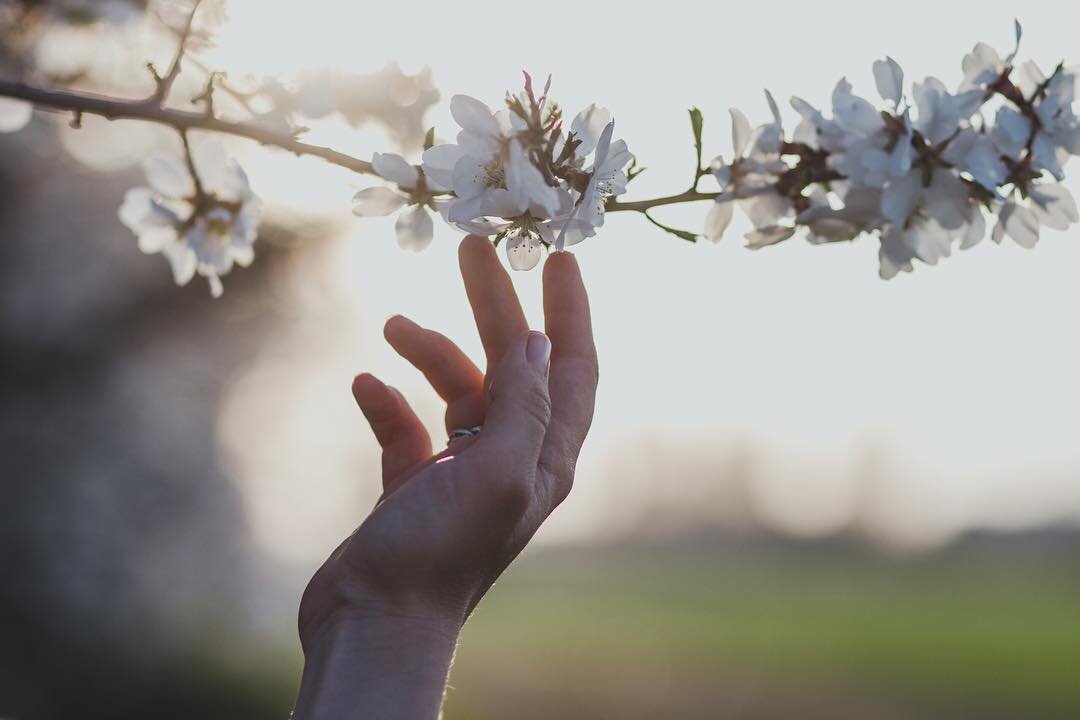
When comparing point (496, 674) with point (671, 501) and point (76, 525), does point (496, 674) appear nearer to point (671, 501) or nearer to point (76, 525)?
point (76, 525)

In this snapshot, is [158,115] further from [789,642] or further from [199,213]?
[789,642]

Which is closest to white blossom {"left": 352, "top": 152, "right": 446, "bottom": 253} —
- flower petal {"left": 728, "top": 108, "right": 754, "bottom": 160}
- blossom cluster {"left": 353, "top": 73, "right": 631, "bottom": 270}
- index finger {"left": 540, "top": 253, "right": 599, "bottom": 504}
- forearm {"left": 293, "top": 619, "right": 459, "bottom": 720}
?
blossom cluster {"left": 353, "top": 73, "right": 631, "bottom": 270}

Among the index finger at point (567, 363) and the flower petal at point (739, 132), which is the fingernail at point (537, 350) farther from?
the flower petal at point (739, 132)

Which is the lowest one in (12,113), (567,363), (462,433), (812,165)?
(462,433)

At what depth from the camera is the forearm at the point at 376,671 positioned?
1509 mm

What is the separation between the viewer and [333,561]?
1713 millimetres

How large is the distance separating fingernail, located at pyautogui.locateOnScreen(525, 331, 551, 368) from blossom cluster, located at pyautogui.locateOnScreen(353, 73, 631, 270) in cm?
16

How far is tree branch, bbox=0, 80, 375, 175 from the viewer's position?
62.6 inches

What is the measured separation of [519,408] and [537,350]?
0.12 m

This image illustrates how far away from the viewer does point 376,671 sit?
1545 millimetres

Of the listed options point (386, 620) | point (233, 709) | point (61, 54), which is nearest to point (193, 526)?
point (233, 709)

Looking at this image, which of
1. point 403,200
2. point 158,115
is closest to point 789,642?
point 403,200

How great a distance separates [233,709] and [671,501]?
59.8m

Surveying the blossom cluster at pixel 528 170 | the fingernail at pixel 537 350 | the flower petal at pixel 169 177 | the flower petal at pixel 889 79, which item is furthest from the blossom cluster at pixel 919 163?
the flower petal at pixel 169 177
